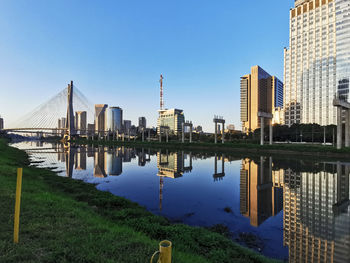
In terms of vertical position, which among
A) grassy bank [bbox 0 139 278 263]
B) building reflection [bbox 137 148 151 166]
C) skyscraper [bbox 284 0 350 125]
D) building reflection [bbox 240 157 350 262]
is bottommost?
building reflection [bbox 137 148 151 166]

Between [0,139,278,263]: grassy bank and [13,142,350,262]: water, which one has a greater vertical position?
[0,139,278,263]: grassy bank

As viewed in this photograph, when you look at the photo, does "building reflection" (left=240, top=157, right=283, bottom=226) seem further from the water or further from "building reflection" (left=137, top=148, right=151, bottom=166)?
"building reflection" (left=137, top=148, right=151, bottom=166)

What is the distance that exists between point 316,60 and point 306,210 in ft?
470

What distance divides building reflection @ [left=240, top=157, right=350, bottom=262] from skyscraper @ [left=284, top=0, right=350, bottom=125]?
11248cm

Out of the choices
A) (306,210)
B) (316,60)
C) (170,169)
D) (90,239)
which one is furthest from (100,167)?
(316,60)

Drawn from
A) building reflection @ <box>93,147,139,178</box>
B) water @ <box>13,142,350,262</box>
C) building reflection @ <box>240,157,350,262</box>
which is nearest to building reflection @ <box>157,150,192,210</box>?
water @ <box>13,142,350,262</box>

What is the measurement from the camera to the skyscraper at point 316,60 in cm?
10712

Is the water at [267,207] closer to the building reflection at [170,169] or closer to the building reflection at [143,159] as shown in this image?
the building reflection at [170,169]

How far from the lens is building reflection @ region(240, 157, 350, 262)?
6.96 metres

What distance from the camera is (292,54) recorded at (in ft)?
428

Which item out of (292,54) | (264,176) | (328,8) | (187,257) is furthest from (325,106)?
(187,257)

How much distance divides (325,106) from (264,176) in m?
122

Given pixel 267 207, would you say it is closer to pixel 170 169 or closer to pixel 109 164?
pixel 170 169

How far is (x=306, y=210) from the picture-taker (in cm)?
1067
